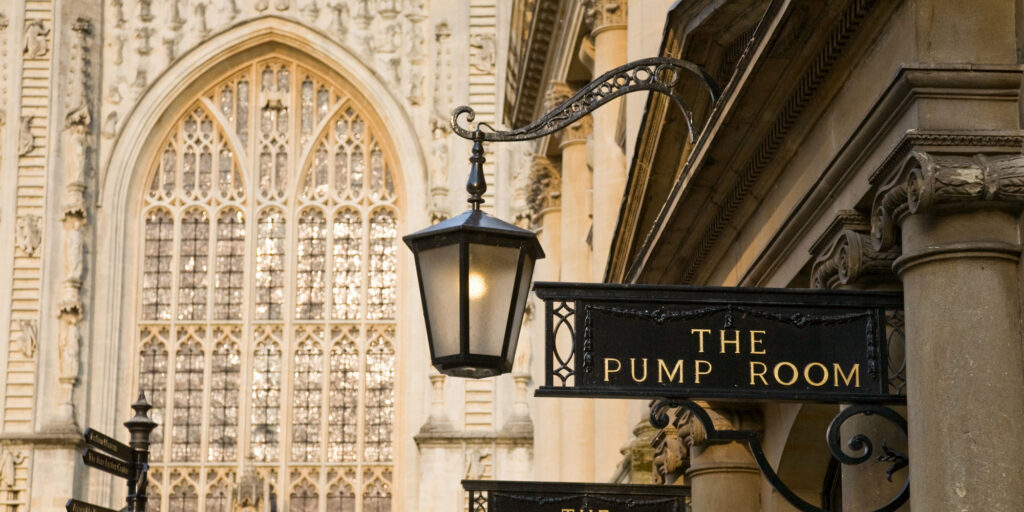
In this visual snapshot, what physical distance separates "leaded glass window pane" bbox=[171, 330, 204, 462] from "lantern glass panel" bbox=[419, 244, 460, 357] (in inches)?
1187

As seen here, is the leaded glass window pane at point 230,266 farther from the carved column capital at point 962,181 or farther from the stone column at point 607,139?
the carved column capital at point 962,181

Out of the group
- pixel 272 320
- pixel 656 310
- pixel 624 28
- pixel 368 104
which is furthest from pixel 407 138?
pixel 656 310

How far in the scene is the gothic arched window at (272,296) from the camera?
1428 inches

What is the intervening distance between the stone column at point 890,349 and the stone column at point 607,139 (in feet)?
38.9

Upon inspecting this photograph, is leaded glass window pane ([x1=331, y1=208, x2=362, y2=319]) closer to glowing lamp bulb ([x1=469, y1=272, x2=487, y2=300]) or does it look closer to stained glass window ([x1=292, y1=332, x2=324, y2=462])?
stained glass window ([x1=292, y1=332, x2=324, y2=462])

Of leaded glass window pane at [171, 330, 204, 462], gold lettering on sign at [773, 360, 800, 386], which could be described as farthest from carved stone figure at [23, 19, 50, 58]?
gold lettering on sign at [773, 360, 800, 386]

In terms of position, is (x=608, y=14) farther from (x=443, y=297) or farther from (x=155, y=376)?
(x=155, y=376)

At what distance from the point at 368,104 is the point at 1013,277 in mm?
31442

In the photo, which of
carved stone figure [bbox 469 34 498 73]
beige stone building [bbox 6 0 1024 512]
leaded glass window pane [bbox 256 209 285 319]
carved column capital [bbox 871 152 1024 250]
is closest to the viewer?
carved column capital [bbox 871 152 1024 250]

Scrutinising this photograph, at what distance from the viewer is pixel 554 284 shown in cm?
659

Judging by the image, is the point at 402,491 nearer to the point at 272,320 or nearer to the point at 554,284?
the point at 272,320

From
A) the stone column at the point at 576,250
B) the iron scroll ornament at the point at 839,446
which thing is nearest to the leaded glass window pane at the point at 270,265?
the stone column at the point at 576,250

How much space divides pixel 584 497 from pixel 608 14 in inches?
377

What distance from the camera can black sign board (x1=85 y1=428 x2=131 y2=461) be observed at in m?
15.6
